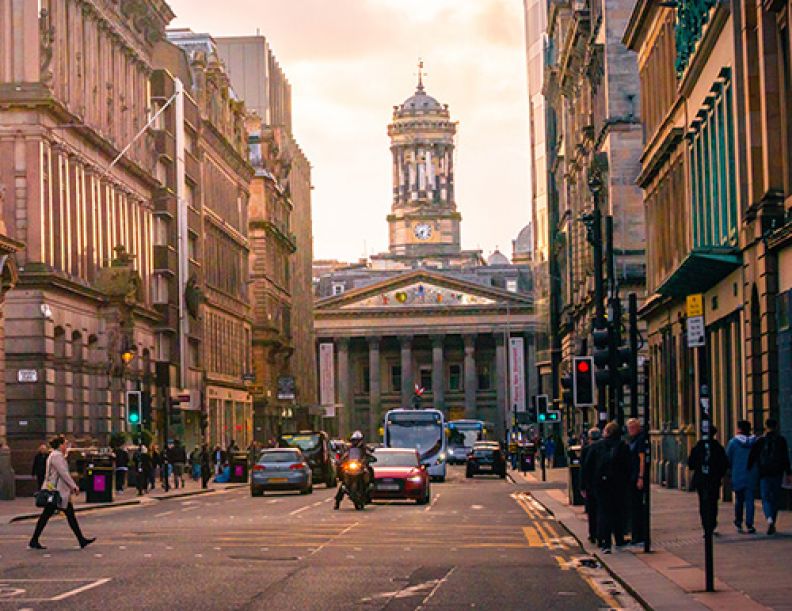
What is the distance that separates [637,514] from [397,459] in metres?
21.2

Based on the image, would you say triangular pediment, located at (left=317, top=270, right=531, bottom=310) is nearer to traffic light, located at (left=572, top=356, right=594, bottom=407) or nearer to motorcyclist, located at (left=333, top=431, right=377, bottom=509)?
motorcyclist, located at (left=333, top=431, right=377, bottom=509)

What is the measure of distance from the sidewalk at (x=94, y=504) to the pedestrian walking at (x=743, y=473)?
15297 mm

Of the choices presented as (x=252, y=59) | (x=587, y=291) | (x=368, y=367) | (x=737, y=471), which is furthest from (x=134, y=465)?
(x=368, y=367)

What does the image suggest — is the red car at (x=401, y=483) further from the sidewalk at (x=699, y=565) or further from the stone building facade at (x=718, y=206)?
the sidewalk at (x=699, y=565)

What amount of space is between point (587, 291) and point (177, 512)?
114 feet

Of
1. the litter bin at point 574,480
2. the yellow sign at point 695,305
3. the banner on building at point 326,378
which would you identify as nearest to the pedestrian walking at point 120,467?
the litter bin at point 574,480

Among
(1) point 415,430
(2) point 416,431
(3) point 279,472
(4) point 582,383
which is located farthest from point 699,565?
(1) point 415,430

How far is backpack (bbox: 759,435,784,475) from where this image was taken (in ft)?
87.2

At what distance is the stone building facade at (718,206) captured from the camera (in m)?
32.5

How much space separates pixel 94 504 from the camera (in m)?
45.3

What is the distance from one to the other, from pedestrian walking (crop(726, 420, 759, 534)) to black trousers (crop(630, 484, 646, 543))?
7.79 feet

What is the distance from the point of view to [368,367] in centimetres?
19238

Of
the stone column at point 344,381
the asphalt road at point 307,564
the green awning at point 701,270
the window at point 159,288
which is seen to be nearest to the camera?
the asphalt road at point 307,564

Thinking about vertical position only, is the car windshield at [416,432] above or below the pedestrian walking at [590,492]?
above
